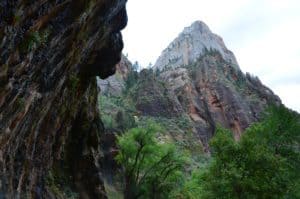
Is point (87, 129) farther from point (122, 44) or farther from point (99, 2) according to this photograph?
point (99, 2)

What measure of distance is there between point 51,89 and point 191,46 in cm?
14248

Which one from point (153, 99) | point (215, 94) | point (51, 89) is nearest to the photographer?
point (51, 89)

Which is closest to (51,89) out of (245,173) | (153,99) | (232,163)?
(232,163)

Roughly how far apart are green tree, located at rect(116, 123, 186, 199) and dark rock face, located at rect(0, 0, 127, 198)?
26.8 feet

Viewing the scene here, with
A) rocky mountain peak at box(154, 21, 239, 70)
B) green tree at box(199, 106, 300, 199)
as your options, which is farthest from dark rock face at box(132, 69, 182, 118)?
green tree at box(199, 106, 300, 199)

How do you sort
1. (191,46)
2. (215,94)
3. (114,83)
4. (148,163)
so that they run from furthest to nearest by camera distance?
1. (191,46)
2. (215,94)
3. (114,83)
4. (148,163)

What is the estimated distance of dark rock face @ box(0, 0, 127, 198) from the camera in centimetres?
1145

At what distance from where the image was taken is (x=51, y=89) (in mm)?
16531

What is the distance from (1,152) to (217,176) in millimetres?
13855

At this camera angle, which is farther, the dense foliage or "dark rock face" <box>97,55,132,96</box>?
"dark rock face" <box>97,55,132,96</box>

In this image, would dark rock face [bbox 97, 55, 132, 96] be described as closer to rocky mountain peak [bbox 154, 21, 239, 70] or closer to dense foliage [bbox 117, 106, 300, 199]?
rocky mountain peak [bbox 154, 21, 239, 70]

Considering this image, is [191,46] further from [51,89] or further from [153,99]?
[51,89]

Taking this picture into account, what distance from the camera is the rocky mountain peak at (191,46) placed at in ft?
496

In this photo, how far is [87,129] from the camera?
27.1 metres
